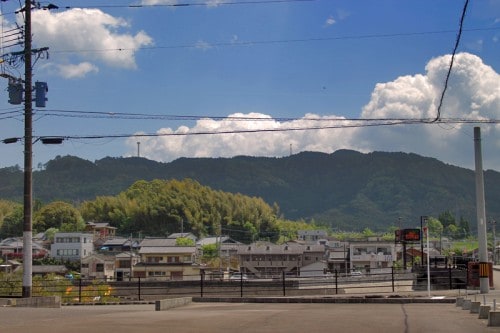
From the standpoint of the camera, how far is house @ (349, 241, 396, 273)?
86.2 meters

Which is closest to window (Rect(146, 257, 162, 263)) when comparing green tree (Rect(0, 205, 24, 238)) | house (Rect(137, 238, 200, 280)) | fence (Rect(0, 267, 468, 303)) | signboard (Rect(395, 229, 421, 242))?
house (Rect(137, 238, 200, 280))

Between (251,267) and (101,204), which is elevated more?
(101,204)

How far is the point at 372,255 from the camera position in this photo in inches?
3465

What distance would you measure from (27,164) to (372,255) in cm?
6981

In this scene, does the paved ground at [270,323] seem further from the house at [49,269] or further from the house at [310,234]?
the house at [310,234]

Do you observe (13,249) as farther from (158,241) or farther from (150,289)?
(150,289)

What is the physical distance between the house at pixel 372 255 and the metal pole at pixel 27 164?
58.2 m

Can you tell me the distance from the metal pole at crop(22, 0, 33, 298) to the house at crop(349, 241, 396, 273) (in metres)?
58.2

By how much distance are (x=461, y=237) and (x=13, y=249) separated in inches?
5152

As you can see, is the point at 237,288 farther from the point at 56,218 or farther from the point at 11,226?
the point at 11,226

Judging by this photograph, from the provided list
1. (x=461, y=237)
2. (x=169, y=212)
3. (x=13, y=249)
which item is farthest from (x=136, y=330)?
(x=461, y=237)

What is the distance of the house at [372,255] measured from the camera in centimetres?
8625

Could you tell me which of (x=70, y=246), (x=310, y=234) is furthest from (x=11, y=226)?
(x=310, y=234)

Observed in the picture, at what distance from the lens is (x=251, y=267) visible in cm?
9231
